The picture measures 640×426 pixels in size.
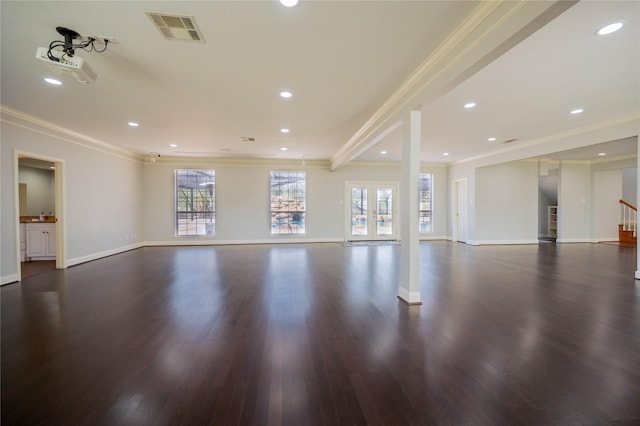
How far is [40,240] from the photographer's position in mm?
6250

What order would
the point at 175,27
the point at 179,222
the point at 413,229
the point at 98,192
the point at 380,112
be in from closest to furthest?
the point at 175,27 < the point at 413,229 < the point at 380,112 < the point at 98,192 < the point at 179,222

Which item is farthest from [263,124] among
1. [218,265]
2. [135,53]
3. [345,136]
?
[218,265]

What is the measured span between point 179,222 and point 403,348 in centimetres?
842

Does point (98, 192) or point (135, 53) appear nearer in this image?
point (135, 53)

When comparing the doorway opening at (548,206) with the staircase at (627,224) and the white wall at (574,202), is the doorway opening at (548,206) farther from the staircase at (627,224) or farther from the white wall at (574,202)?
the staircase at (627,224)

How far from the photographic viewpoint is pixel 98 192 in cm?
650

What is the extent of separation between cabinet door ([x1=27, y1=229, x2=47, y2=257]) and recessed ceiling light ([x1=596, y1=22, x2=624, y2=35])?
9812 mm

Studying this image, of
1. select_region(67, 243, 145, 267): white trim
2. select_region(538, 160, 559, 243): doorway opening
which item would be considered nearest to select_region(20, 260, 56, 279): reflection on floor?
select_region(67, 243, 145, 267): white trim

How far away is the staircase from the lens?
891cm

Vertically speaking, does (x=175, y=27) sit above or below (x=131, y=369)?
above

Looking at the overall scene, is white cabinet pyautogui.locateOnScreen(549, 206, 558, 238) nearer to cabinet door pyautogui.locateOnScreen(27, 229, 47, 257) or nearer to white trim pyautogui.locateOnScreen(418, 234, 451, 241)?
white trim pyautogui.locateOnScreen(418, 234, 451, 241)

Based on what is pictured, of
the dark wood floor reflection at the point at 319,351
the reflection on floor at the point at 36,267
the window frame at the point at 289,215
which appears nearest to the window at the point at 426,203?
the window frame at the point at 289,215

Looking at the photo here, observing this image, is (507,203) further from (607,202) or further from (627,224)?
(627,224)

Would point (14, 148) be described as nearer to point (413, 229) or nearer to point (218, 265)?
point (218, 265)
